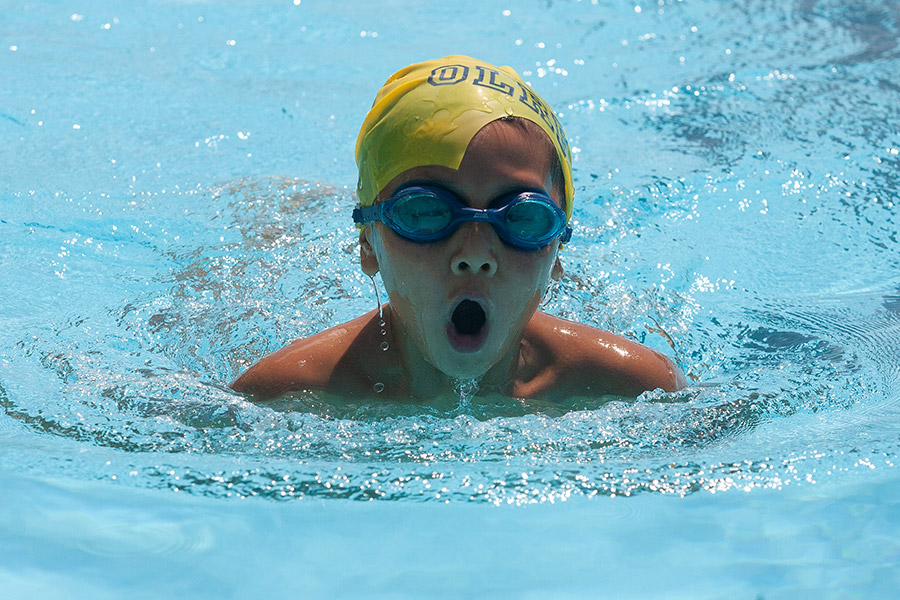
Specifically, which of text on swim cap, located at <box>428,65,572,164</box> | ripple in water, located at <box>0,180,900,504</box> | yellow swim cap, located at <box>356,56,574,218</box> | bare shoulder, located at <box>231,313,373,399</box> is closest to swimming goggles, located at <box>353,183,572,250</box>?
yellow swim cap, located at <box>356,56,574,218</box>

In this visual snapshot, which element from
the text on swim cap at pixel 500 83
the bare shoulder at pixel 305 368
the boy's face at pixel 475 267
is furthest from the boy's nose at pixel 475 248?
the bare shoulder at pixel 305 368

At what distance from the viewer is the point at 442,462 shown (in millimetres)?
2875

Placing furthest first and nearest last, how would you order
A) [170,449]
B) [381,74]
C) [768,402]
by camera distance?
[381,74], [768,402], [170,449]

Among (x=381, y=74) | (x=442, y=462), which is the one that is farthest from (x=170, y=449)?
(x=381, y=74)

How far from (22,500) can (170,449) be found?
0.44 meters

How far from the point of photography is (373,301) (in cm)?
493

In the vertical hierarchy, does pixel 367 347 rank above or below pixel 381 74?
below

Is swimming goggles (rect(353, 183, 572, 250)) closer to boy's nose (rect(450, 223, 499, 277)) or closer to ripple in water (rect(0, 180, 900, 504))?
boy's nose (rect(450, 223, 499, 277))

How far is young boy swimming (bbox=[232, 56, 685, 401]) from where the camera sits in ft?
9.80

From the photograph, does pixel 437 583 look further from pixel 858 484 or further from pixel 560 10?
pixel 560 10

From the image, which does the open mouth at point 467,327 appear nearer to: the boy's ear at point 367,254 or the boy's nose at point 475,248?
the boy's nose at point 475,248

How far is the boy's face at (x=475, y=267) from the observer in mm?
2988

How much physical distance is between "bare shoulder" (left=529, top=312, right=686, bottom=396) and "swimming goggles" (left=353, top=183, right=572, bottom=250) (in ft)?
2.55

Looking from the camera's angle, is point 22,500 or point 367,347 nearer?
point 22,500
